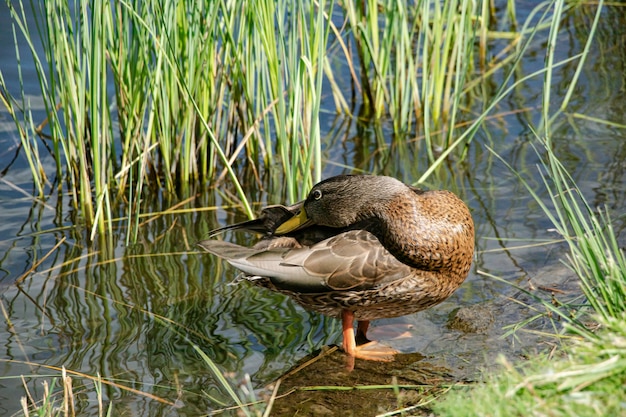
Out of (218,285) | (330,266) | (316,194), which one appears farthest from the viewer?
(218,285)

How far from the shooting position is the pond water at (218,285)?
A: 3850mm

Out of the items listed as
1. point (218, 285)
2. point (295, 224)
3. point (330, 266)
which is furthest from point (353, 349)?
point (218, 285)

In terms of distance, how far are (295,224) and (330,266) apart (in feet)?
1.52

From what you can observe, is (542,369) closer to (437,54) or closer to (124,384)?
(124,384)

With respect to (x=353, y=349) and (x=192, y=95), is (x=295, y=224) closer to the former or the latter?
(x=353, y=349)

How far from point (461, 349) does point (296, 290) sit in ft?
2.61

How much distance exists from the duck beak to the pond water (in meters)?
0.50

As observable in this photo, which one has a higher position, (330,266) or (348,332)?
(330,266)

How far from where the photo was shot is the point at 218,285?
4711 mm

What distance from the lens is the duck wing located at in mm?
3811

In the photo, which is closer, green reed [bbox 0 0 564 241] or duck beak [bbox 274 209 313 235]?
duck beak [bbox 274 209 313 235]

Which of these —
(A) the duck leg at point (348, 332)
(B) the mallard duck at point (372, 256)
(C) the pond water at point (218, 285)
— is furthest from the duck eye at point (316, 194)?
(C) the pond water at point (218, 285)

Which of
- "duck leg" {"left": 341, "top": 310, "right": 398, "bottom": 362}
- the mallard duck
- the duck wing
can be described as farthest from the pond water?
the duck wing

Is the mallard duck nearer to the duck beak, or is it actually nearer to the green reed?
the duck beak
